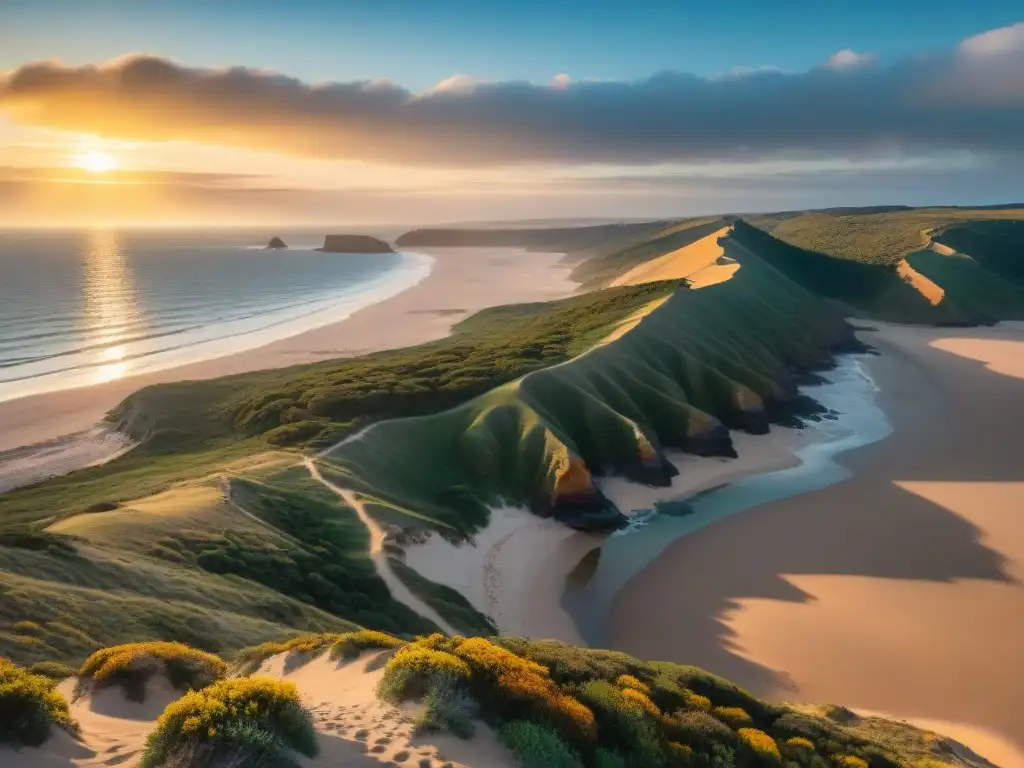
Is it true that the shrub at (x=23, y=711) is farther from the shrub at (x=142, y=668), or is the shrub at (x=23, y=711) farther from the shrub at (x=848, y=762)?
the shrub at (x=848, y=762)

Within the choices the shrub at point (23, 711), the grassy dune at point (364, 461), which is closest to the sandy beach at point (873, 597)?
the grassy dune at point (364, 461)

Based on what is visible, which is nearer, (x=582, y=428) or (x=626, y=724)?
(x=626, y=724)

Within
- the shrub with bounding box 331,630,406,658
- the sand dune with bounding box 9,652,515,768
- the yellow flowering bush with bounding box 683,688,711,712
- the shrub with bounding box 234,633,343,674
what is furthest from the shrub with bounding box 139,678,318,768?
the yellow flowering bush with bounding box 683,688,711,712

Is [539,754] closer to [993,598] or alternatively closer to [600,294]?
[993,598]

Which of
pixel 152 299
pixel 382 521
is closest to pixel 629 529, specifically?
pixel 382 521

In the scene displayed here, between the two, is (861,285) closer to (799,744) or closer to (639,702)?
(799,744)

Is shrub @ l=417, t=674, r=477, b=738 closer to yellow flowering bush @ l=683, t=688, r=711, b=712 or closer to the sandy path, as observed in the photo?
yellow flowering bush @ l=683, t=688, r=711, b=712

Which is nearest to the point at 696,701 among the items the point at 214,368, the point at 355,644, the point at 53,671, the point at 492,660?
the point at 492,660
